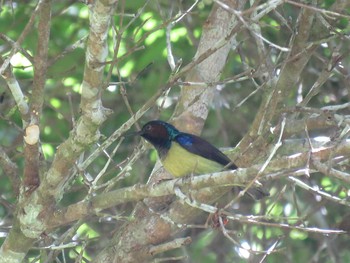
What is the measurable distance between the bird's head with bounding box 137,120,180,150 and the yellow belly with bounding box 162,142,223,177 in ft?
0.34

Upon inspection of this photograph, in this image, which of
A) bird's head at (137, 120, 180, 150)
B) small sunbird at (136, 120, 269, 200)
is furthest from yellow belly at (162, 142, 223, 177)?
bird's head at (137, 120, 180, 150)

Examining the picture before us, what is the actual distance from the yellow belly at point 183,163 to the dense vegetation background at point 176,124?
18 centimetres

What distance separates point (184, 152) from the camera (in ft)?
21.5

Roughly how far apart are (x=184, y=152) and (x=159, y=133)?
0.29 m

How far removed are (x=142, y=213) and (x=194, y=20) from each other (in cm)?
262

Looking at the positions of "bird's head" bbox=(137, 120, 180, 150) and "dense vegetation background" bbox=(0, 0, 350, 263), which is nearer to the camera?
"dense vegetation background" bbox=(0, 0, 350, 263)

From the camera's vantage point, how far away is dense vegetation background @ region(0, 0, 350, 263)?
450 centimetres

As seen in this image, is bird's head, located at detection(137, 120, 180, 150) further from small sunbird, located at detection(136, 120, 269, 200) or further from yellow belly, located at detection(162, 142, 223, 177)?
yellow belly, located at detection(162, 142, 223, 177)

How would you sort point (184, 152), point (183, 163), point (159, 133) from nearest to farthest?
point (183, 163), point (184, 152), point (159, 133)

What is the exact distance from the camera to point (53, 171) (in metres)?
4.88

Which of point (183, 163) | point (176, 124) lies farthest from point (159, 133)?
point (183, 163)

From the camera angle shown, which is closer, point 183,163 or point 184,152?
point 183,163

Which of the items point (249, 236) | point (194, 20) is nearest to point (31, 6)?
point (194, 20)

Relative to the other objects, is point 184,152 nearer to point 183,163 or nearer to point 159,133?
point 183,163
